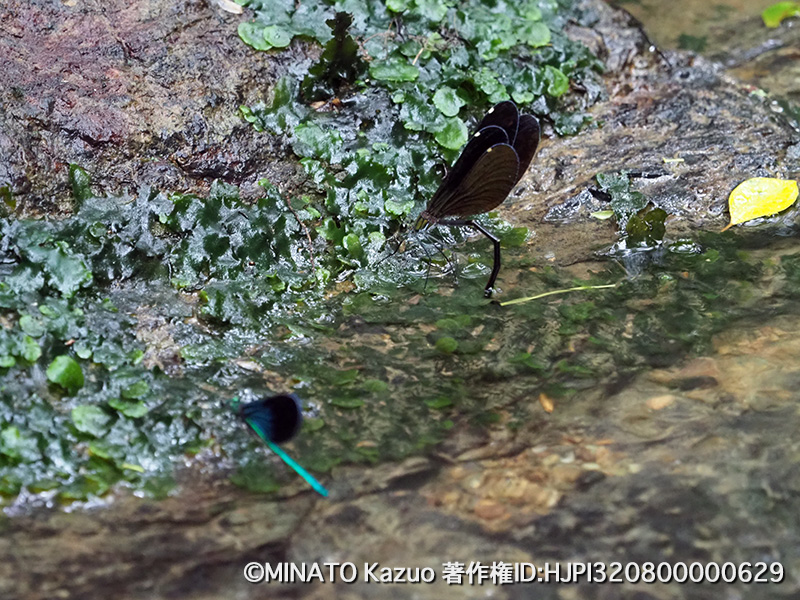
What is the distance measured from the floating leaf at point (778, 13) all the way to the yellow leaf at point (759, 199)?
9.90 feet

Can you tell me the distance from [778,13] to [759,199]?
3.30 m

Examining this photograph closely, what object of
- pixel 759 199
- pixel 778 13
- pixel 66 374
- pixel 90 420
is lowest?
pixel 90 420

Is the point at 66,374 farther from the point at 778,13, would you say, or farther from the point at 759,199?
the point at 778,13

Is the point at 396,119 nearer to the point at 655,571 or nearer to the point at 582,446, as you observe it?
the point at 582,446

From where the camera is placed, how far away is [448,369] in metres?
3.33

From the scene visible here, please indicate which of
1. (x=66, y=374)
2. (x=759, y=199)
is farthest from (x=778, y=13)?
(x=66, y=374)

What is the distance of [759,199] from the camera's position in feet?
14.7

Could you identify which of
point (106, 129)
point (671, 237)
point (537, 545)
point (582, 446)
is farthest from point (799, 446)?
point (106, 129)

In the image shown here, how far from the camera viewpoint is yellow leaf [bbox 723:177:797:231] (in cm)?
443

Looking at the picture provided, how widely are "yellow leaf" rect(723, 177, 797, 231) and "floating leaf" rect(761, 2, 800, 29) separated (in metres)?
3.02

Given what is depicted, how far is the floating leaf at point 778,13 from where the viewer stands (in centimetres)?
675

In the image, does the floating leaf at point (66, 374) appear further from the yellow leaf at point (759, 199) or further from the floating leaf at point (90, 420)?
the yellow leaf at point (759, 199)

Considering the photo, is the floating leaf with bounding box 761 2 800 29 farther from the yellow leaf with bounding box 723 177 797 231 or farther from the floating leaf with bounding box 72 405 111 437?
the floating leaf with bounding box 72 405 111 437

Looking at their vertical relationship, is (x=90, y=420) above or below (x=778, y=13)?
below
